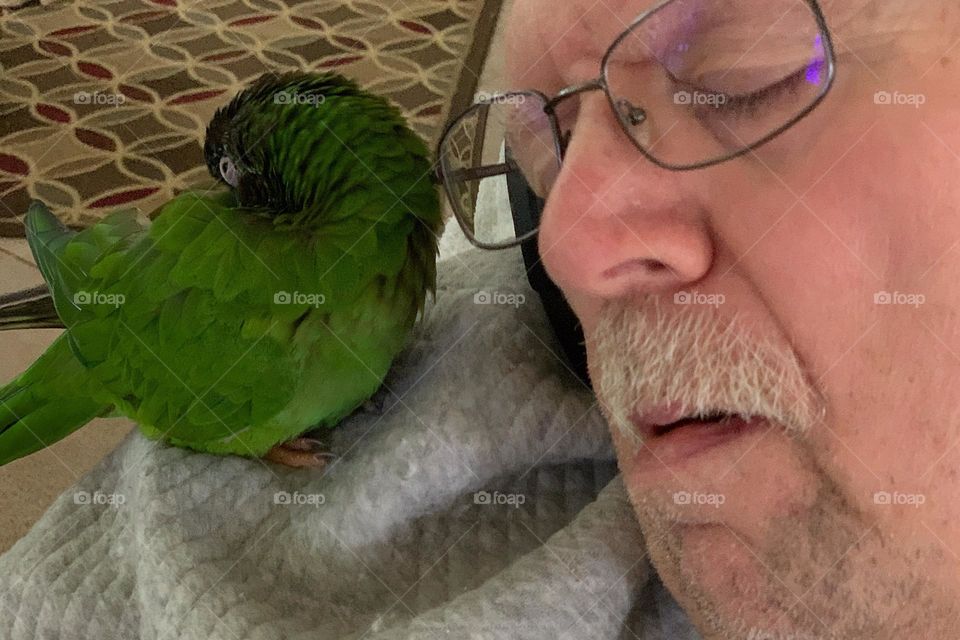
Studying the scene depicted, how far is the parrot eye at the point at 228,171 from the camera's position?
0.74 metres

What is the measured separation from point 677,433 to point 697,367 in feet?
0.20

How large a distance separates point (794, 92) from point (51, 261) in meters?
Answer: 0.66

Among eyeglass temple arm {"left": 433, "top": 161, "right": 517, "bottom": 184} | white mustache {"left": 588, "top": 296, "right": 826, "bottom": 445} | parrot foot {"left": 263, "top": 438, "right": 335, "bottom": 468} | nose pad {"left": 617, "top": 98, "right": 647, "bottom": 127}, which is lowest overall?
parrot foot {"left": 263, "top": 438, "right": 335, "bottom": 468}

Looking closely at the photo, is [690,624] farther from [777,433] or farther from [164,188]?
[164,188]

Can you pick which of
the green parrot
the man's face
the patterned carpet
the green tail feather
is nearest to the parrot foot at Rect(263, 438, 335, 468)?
the green parrot

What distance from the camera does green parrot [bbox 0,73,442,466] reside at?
64cm

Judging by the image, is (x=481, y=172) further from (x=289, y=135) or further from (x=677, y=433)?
(x=677, y=433)

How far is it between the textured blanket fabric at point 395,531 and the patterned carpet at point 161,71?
40.0 inches

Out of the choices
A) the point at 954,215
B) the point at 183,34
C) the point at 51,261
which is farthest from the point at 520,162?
the point at 183,34

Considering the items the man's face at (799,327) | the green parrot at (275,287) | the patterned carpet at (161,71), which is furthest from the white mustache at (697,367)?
the patterned carpet at (161,71)

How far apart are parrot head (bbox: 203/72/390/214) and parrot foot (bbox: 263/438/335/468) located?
0.21m

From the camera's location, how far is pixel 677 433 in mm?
462

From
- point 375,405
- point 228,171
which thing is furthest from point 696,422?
point 228,171

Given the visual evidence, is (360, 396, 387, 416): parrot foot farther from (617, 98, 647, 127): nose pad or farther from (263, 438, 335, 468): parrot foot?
(617, 98, 647, 127): nose pad
